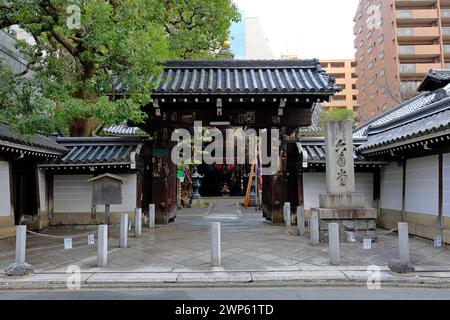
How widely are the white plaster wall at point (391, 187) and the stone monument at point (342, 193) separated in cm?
260

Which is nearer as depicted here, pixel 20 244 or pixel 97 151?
pixel 20 244

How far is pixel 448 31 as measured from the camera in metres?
40.9

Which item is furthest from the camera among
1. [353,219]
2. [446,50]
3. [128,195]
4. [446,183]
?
[446,50]

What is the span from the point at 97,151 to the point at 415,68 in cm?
4288

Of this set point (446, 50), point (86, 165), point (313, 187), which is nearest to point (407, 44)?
point (446, 50)

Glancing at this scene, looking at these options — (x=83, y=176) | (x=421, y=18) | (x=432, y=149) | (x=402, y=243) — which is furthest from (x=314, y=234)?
(x=421, y=18)

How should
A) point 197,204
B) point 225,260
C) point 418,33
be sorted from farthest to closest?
1. point 418,33
2. point 197,204
3. point 225,260

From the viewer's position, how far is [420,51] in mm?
40531

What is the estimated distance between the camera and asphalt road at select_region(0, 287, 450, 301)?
16.1 ft

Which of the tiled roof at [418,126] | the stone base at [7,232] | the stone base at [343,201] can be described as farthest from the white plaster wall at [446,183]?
the stone base at [7,232]

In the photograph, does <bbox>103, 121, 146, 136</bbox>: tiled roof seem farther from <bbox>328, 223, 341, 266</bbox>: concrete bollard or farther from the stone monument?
<bbox>328, 223, 341, 266</bbox>: concrete bollard

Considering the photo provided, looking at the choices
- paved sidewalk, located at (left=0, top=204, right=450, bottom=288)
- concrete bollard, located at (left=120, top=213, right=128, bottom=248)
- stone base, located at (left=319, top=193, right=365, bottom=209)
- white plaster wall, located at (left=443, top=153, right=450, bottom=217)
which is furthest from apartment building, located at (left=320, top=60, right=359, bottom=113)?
concrete bollard, located at (left=120, top=213, right=128, bottom=248)

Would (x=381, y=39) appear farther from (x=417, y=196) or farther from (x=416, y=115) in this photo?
(x=417, y=196)

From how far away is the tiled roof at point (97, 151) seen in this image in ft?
37.7
